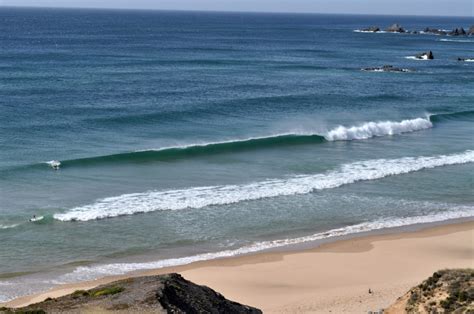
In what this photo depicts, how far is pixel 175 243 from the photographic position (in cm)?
2562

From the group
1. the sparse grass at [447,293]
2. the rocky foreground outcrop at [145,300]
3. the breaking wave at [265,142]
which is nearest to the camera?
the rocky foreground outcrop at [145,300]

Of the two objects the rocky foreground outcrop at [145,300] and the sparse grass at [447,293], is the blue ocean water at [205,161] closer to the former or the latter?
the rocky foreground outcrop at [145,300]

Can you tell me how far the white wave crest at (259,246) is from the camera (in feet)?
74.0

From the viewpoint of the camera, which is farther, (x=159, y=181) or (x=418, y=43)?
(x=418, y=43)

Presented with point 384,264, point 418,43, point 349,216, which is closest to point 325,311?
point 384,264

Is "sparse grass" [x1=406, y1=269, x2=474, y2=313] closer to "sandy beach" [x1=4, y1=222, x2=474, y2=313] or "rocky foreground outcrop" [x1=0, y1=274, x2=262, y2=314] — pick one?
"sandy beach" [x1=4, y1=222, x2=474, y2=313]

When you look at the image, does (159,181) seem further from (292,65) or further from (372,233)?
(292,65)

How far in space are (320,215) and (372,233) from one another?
273cm

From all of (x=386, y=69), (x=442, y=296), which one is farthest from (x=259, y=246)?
(x=386, y=69)

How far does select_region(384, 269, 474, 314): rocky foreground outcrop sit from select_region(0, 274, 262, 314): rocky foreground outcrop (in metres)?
4.62

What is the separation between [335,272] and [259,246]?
3382 millimetres

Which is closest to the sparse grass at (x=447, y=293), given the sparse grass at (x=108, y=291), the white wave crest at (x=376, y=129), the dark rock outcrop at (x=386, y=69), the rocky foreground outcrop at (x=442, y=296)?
the rocky foreground outcrop at (x=442, y=296)

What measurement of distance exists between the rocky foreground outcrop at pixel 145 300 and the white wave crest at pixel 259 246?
6.78 m

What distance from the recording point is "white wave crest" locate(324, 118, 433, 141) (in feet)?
146
